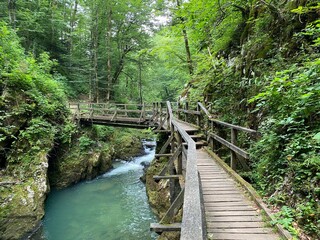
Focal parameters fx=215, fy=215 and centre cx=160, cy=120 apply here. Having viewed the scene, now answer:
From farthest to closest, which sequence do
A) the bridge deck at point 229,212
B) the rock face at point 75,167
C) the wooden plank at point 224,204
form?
the rock face at point 75,167
the wooden plank at point 224,204
the bridge deck at point 229,212

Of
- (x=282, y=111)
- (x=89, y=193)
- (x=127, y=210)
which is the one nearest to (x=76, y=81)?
(x=89, y=193)

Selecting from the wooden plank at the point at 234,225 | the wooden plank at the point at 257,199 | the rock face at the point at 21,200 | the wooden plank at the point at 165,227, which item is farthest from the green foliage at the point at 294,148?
the rock face at the point at 21,200

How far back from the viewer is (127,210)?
29.3 feet

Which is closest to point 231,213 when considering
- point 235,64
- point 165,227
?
point 165,227

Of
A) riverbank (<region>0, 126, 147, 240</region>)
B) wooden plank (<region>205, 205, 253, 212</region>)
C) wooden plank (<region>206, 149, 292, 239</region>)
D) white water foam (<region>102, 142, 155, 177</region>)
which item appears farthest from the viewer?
white water foam (<region>102, 142, 155, 177</region>)

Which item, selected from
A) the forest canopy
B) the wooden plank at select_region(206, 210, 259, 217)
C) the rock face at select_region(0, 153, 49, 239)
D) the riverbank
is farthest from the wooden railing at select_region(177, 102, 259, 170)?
the riverbank

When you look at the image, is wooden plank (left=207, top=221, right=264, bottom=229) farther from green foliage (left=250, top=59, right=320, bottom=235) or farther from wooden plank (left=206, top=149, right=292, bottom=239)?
green foliage (left=250, top=59, right=320, bottom=235)

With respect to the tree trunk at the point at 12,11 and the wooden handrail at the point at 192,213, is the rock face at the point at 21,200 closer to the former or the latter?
the wooden handrail at the point at 192,213

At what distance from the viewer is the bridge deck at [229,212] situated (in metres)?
2.70

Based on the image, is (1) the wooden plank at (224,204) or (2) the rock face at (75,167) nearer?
(1) the wooden plank at (224,204)

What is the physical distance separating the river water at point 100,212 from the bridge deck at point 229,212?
3.96 m

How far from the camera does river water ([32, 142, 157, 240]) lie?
23.8 ft

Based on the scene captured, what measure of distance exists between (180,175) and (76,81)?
17.2 m

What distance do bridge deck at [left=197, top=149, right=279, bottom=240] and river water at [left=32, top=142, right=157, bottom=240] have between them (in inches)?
156
